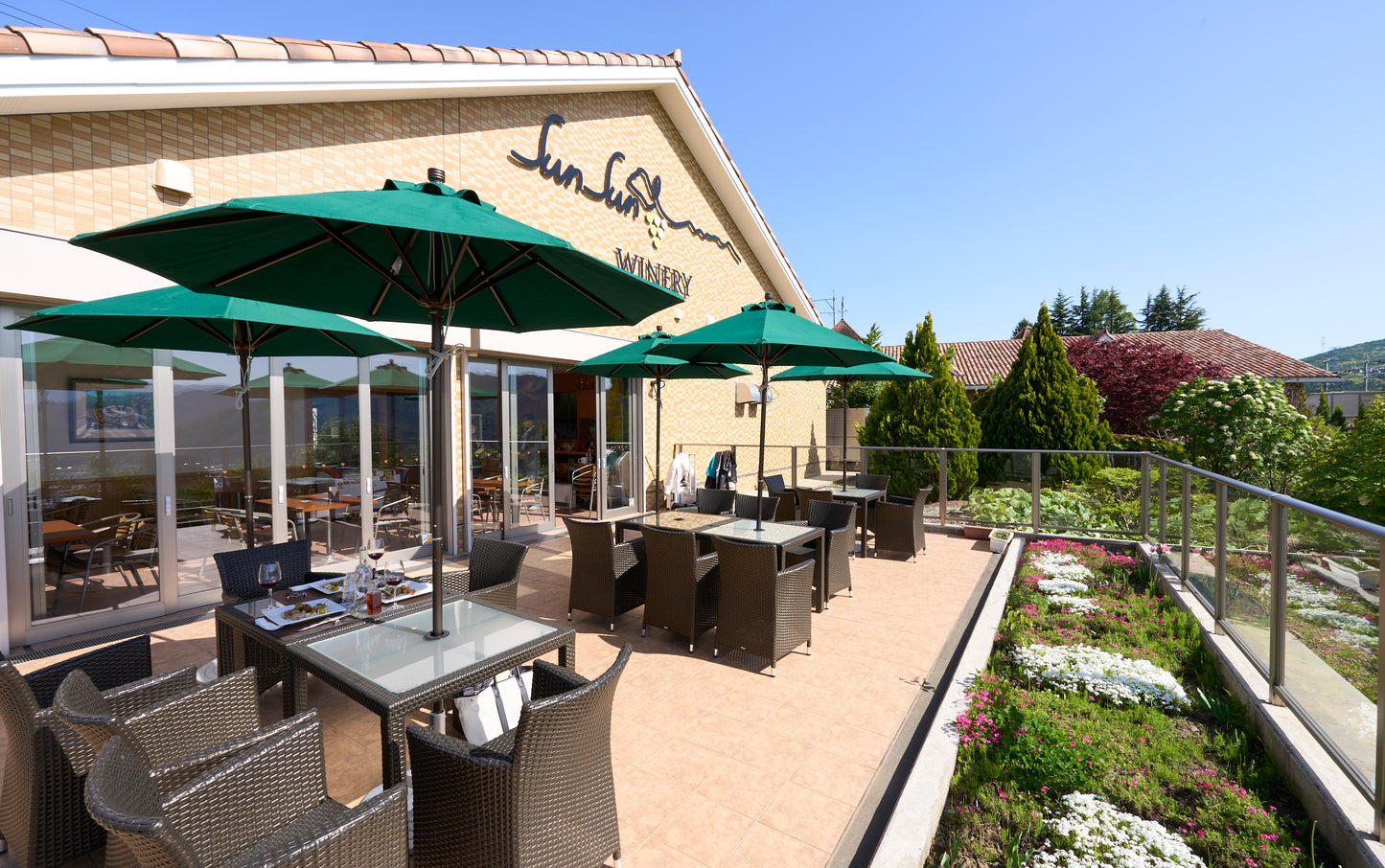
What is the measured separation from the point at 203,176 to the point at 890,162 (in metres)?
11.4

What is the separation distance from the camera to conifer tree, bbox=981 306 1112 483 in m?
12.6

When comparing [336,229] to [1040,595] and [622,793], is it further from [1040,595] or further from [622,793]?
[1040,595]

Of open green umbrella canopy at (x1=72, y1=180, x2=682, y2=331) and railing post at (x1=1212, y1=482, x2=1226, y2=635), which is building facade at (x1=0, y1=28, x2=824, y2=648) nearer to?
open green umbrella canopy at (x1=72, y1=180, x2=682, y2=331)

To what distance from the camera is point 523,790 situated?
185 cm

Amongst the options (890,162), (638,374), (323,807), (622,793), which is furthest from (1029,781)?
(890,162)

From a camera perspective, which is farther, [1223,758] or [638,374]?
[638,374]

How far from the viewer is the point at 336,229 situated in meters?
2.27

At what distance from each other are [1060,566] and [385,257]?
6.83m

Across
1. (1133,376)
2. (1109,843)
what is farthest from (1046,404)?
(1109,843)

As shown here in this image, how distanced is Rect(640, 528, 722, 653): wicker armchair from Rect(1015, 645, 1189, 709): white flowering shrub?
2.17 meters

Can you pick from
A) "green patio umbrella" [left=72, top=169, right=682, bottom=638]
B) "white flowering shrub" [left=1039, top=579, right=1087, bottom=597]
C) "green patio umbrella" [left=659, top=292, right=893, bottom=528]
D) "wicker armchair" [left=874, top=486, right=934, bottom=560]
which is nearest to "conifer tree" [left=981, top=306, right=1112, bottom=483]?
"wicker armchair" [left=874, top=486, right=934, bottom=560]

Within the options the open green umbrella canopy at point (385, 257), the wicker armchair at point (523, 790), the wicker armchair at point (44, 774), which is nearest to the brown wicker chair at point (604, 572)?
the open green umbrella canopy at point (385, 257)

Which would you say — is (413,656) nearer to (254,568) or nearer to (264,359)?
(254,568)

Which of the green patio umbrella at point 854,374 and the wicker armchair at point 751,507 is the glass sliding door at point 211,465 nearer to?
the wicker armchair at point 751,507
